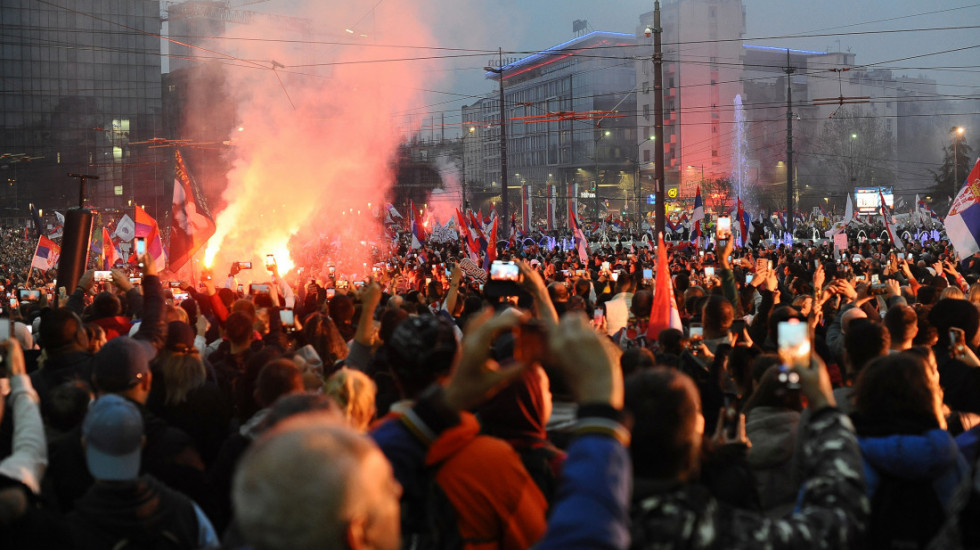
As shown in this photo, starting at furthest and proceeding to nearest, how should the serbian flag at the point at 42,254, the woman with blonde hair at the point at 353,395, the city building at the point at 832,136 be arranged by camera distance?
1. the city building at the point at 832,136
2. the serbian flag at the point at 42,254
3. the woman with blonde hair at the point at 353,395

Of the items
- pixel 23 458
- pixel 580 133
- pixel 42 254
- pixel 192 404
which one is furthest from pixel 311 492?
pixel 580 133

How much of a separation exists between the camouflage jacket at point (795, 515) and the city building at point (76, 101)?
3183 inches

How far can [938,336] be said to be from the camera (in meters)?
5.91

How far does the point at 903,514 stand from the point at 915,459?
0.58 ft

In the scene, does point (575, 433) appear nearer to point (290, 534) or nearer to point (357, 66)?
point (290, 534)

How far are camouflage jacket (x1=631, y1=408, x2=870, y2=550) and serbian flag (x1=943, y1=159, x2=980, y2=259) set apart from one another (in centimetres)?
1033

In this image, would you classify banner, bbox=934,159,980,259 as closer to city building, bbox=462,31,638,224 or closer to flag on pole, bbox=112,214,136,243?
flag on pole, bbox=112,214,136,243

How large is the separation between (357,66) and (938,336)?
33975 millimetres

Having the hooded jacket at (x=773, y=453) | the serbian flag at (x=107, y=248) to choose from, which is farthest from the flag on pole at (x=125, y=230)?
the hooded jacket at (x=773, y=453)

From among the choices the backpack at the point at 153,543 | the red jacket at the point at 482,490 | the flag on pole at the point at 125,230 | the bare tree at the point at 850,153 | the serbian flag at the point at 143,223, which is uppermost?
the bare tree at the point at 850,153

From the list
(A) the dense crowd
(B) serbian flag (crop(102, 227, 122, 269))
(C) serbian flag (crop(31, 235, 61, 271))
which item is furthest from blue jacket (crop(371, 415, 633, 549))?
(B) serbian flag (crop(102, 227, 122, 269))

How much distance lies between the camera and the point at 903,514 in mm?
2924

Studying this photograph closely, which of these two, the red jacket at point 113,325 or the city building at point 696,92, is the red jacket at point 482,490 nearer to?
the red jacket at point 113,325

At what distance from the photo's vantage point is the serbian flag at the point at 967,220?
1148cm
